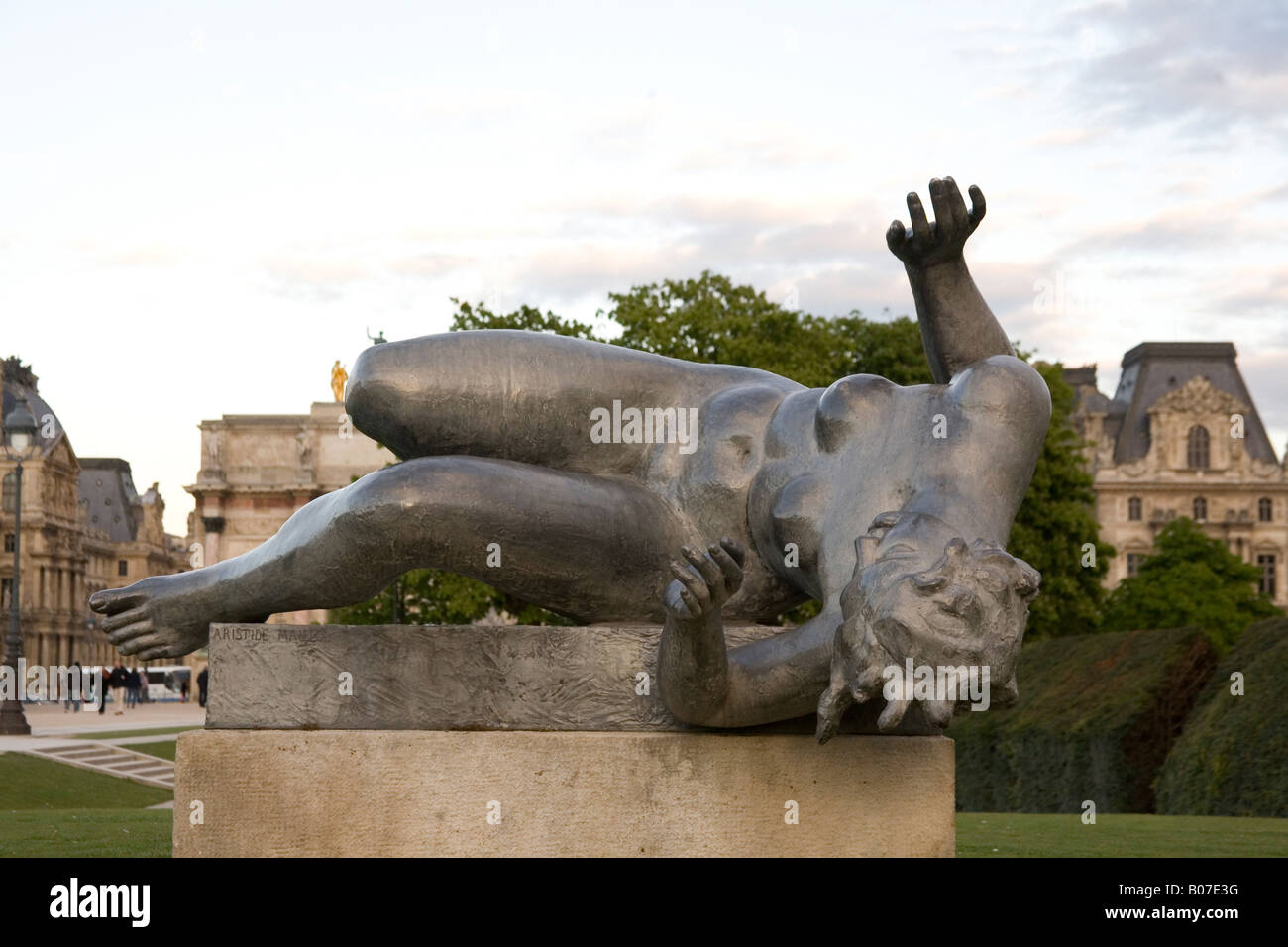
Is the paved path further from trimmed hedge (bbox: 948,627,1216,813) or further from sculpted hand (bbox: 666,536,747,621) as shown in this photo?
sculpted hand (bbox: 666,536,747,621)

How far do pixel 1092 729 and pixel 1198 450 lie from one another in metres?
85.2

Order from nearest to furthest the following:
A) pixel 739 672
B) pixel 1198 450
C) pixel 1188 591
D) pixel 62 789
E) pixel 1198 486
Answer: pixel 739 672, pixel 62 789, pixel 1188 591, pixel 1198 486, pixel 1198 450

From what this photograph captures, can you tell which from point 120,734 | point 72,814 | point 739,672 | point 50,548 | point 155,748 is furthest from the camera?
point 50,548

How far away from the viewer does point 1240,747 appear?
47.3ft

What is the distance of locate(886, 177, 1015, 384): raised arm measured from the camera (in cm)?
460

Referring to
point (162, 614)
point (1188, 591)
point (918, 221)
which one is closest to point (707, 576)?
point (918, 221)

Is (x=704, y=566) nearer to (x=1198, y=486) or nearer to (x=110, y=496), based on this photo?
(x=1198, y=486)

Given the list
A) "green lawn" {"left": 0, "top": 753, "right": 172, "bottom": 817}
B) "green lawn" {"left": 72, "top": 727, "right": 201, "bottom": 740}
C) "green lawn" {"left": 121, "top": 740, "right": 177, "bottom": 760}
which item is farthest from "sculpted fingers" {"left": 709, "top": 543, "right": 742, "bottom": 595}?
"green lawn" {"left": 72, "top": 727, "right": 201, "bottom": 740}

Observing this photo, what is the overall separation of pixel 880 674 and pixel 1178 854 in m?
5.50

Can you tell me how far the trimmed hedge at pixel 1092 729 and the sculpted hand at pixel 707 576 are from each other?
13.2 m

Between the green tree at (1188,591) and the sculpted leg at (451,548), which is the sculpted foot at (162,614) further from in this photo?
the green tree at (1188,591)

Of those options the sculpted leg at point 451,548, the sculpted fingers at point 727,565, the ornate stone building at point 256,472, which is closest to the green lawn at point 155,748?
the sculpted leg at point 451,548

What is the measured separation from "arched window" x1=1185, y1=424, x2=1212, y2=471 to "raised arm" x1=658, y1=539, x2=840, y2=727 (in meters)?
97.1

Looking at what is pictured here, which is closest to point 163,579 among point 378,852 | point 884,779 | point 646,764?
point 378,852
